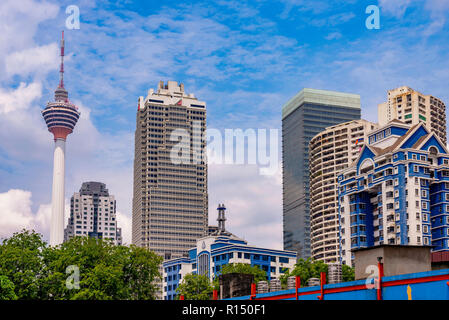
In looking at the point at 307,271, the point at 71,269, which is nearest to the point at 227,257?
the point at 307,271

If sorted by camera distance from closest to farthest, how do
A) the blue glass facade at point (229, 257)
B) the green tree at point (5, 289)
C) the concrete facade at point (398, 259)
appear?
the concrete facade at point (398, 259) → the green tree at point (5, 289) → the blue glass facade at point (229, 257)

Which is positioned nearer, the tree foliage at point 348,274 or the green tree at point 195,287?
the tree foliage at point 348,274

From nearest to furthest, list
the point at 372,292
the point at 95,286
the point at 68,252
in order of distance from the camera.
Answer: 1. the point at 372,292
2. the point at 95,286
3. the point at 68,252

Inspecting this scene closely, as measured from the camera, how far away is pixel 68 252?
90.1 m

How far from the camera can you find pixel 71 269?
8688 centimetres

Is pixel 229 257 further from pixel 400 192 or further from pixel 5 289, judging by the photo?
pixel 5 289

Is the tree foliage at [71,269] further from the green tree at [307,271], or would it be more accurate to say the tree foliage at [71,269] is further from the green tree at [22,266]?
the green tree at [307,271]

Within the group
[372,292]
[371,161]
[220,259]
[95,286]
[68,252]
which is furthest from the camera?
[220,259]

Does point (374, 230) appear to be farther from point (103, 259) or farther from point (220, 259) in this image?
point (103, 259)

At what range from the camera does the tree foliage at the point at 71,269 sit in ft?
276

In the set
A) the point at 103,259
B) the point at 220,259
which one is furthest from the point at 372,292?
the point at 220,259

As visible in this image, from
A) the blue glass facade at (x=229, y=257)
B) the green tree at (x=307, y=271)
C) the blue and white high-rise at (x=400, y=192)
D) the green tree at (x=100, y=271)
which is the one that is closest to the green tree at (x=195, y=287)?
Result: the green tree at (x=100, y=271)

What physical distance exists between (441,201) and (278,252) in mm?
47713

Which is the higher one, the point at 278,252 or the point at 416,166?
the point at 416,166
